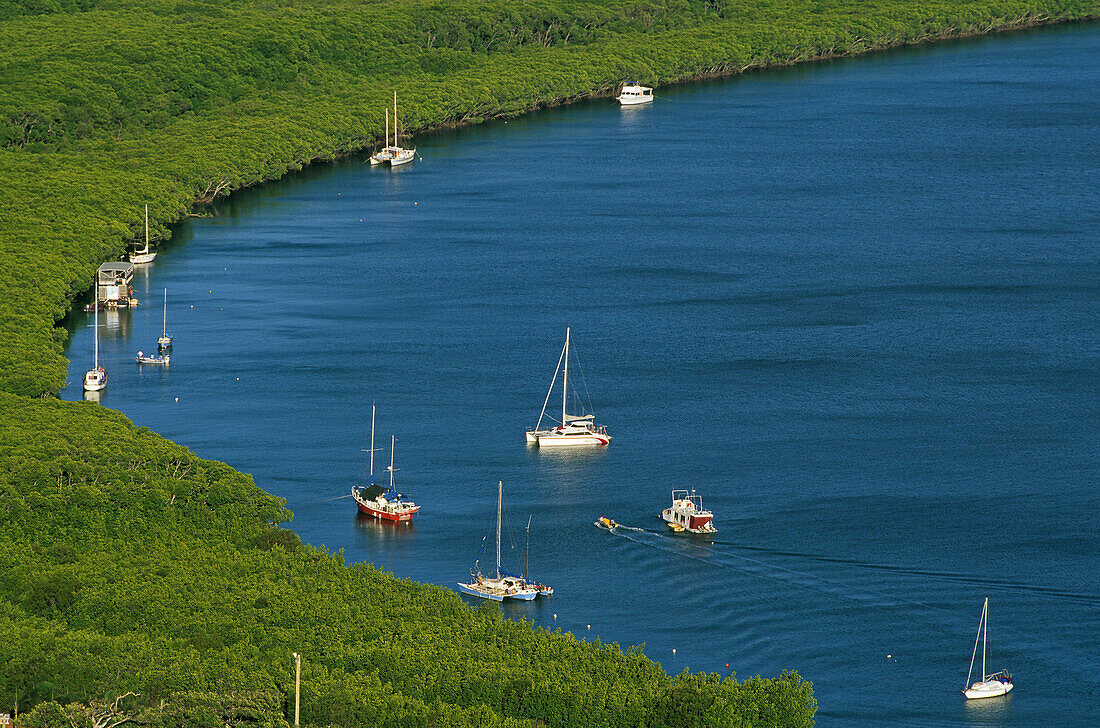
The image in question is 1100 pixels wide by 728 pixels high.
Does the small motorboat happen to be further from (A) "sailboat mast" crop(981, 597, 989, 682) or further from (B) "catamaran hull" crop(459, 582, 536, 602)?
(A) "sailboat mast" crop(981, 597, 989, 682)

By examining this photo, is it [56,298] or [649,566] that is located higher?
[56,298]

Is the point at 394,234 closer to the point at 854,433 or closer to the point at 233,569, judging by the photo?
the point at 854,433

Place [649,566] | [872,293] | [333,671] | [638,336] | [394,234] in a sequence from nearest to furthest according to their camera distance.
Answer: [333,671]
[649,566]
[638,336]
[872,293]
[394,234]

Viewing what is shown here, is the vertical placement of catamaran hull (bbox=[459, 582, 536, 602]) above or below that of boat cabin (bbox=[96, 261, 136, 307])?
below

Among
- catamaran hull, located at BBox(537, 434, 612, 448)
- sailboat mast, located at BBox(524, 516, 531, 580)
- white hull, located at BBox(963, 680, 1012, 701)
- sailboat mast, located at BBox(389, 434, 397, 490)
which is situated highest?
catamaran hull, located at BBox(537, 434, 612, 448)

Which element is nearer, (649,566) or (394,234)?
(649,566)

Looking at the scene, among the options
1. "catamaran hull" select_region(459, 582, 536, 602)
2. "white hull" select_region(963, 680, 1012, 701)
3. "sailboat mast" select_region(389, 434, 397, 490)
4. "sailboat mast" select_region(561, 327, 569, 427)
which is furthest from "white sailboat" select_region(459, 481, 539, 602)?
"sailboat mast" select_region(561, 327, 569, 427)

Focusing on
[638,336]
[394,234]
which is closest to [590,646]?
[638,336]

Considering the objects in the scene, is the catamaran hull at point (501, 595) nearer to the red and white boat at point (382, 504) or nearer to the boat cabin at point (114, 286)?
the red and white boat at point (382, 504)
